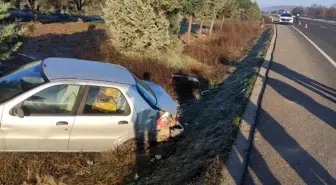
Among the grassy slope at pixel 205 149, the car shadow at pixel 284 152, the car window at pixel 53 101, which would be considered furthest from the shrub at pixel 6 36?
the car shadow at pixel 284 152

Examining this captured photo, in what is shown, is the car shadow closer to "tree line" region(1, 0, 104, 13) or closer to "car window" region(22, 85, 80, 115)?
"car window" region(22, 85, 80, 115)

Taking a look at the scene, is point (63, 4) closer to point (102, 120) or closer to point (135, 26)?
point (135, 26)

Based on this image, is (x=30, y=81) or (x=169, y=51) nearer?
(x=30, y=81)

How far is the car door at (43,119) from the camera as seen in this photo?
16.8 feet

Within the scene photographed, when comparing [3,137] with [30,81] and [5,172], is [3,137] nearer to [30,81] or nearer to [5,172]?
[5,172]

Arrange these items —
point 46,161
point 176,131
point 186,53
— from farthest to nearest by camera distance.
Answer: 1. point 186,53
2. point 176,131
3. point 46,161

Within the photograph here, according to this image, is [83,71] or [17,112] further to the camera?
[83,71]

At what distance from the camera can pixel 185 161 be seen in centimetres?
568

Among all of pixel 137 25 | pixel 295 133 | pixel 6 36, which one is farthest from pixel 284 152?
pixel 137 25

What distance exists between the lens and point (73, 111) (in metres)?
5.37

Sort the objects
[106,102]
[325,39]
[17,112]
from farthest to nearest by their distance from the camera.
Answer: [325,39] → [106,102] → [17,112]

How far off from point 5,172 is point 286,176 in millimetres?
3523

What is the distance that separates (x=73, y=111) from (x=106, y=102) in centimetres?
49

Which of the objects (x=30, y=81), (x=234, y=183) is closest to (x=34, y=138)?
(x=30, y=81)
